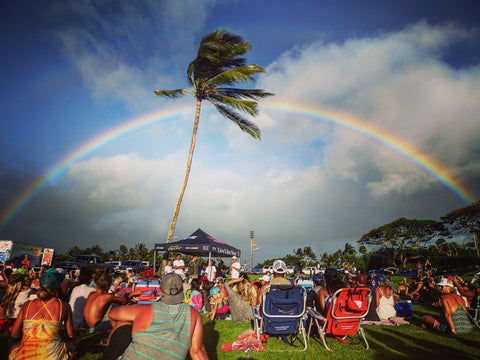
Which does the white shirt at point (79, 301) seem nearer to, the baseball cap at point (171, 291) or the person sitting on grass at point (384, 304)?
the baseball cap at point (171, 291)

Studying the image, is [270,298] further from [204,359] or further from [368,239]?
[368,239]

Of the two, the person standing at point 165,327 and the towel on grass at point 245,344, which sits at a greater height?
the person standing at point 165,327

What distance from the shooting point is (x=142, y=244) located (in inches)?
2085

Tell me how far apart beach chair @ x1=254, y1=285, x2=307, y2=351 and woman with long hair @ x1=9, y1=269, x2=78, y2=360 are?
3.05 metres

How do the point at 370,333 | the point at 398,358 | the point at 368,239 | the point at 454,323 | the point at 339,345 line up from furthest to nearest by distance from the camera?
the point at 368,239 < the point at 370,333 < the point at 454,323 < the point at 339,345 < the point at 398,358

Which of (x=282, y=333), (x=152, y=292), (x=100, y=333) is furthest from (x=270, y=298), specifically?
(x=152, y=292)

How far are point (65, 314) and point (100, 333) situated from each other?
2944mm

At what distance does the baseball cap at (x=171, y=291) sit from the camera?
2301mm

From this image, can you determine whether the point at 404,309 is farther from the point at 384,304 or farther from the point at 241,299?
the point at 241,299

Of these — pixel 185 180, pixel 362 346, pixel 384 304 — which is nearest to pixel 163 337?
pixel 362 346

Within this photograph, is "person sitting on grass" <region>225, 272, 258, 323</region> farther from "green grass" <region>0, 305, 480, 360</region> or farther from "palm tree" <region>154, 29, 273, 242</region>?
"palm tree" <region>154, 29, 273, 242</region>

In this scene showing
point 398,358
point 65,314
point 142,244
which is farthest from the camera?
point 142,244

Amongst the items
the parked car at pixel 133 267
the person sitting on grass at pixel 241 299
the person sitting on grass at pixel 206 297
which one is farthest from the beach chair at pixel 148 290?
the parked car at pixel 133 267

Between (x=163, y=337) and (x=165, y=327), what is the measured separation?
8cm
